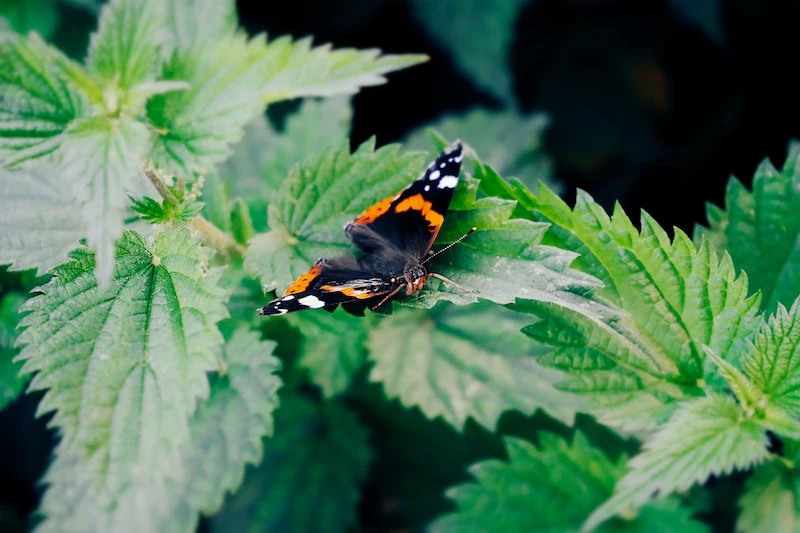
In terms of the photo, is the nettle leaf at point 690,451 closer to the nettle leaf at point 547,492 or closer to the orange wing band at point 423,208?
the nettle leaf at point 547,492

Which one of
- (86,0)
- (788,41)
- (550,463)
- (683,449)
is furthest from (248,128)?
(788,41)

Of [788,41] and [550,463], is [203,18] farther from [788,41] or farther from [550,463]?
[788,41]

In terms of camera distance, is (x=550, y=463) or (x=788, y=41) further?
(x=788, y=41)

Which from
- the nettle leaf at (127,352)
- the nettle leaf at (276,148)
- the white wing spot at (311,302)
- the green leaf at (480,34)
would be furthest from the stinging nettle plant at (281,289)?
the green leaf at (480,34)

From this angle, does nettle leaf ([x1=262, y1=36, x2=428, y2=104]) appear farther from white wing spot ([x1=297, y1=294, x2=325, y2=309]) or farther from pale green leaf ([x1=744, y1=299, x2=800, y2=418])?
pale green leaf ([x1=744, y1=299, x2=800, y2=418])

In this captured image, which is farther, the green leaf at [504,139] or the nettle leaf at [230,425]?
the green leaf at [504,139]

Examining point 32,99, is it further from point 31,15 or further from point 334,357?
point 31,15
